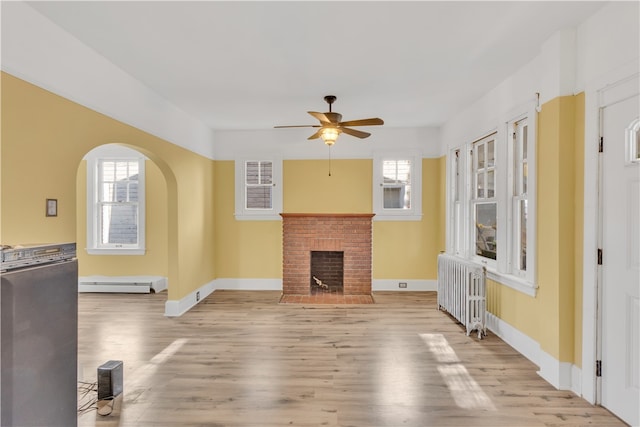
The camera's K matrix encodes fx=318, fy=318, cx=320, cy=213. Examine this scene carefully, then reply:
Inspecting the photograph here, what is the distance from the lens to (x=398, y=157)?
18.9 feet

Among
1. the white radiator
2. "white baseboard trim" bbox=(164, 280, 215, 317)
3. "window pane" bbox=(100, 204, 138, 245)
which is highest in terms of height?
"window pane" bbox=(100, 204, 138, 245)

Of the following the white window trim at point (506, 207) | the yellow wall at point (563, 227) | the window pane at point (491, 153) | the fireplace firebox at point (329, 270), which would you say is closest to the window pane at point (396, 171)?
the white window trim at point (506, 207)

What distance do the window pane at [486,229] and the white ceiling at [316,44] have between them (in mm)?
1472

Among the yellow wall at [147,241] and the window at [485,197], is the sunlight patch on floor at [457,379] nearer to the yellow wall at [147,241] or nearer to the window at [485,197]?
the window at [485,197]

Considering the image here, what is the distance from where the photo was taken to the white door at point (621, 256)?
2119 mm

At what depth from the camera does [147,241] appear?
5883mm

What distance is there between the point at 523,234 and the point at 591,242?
0.95m

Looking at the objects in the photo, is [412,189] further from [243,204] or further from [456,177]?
[243,204]

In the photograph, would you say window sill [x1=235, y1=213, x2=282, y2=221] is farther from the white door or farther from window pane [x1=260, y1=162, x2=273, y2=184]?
the white door

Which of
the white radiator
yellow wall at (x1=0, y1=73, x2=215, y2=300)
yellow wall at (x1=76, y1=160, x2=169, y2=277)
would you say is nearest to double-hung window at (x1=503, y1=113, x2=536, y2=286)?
the white radiator

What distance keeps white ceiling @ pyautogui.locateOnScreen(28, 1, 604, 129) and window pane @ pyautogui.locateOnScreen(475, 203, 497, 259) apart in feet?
4.83

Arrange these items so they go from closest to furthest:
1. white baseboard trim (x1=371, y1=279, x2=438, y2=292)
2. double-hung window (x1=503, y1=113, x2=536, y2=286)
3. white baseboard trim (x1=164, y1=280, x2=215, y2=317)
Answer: double-hung window (x1=503, y1=113, x2=536, y2=286) < white baseboard trim (x1=164, y1=280, x2=215, y2=317) < white baseboard trim (x1=371, y1=279, x2=438, y2=292)

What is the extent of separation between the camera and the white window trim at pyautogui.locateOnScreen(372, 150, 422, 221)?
18.9 feet

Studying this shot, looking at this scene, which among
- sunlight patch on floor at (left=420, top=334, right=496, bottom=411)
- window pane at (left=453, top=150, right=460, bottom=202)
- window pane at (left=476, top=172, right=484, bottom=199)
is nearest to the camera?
sunlight patch on floor at (left=420, top=334, right=496, bottom=411)
